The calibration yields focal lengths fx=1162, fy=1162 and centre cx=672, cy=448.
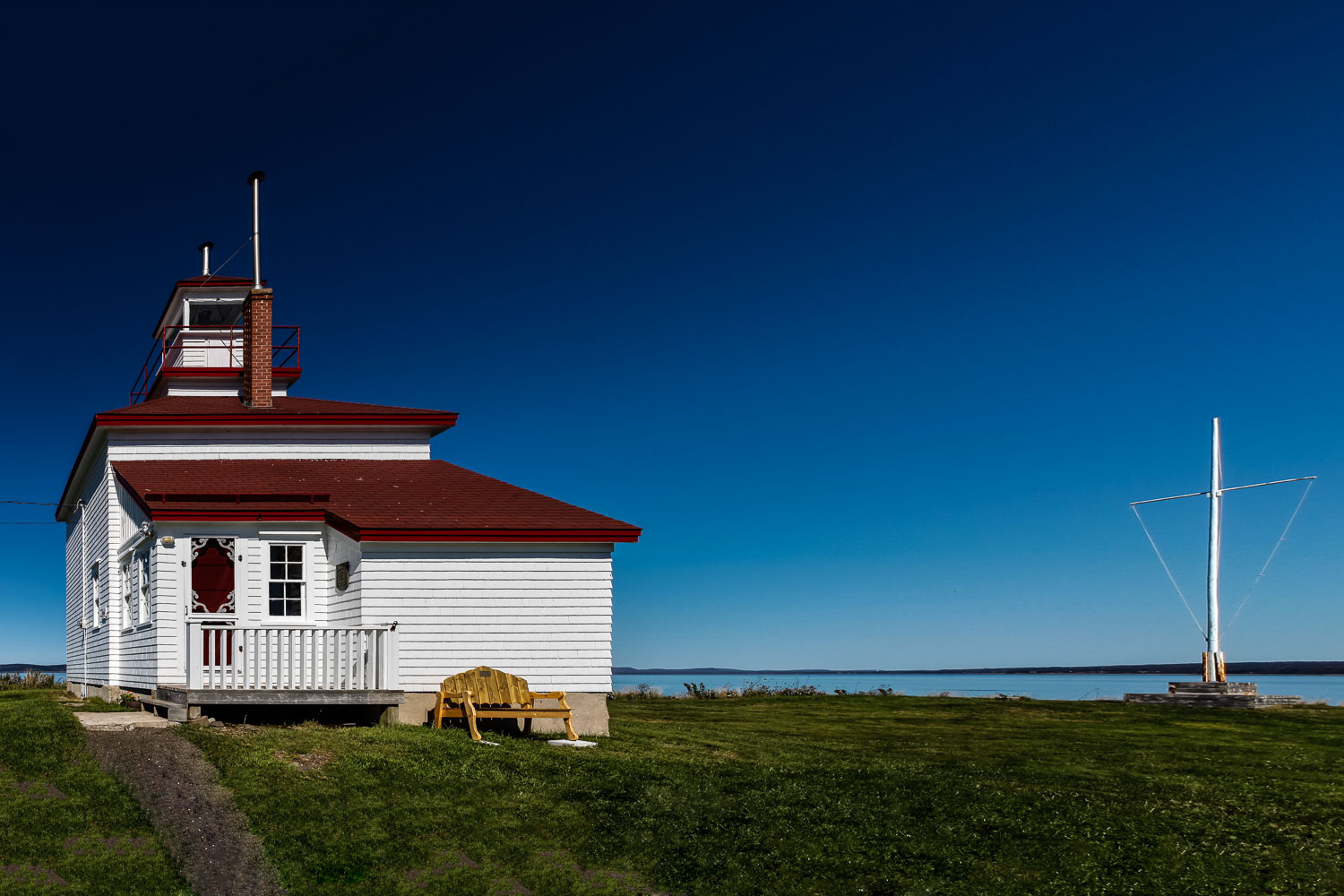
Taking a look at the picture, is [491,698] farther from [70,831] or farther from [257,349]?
[257,349]

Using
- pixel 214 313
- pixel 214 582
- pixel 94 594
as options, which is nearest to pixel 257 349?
pixel 214 313

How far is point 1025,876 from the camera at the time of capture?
9.29 metres

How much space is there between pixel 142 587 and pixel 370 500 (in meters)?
4.14

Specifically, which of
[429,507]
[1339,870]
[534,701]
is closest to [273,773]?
[534,701]

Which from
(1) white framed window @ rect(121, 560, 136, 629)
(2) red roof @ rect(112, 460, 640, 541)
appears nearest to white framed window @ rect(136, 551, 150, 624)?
(1) white framed window @ rect(121, 560, 136, 629)

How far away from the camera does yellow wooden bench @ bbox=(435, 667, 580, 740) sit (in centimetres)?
1620

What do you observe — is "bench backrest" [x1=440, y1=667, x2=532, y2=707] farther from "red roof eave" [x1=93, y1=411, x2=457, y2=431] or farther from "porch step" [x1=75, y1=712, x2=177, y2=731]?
"red roof eave" [x1=93, y1=411, x2=457, y2=431]

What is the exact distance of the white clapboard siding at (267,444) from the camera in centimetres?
2252

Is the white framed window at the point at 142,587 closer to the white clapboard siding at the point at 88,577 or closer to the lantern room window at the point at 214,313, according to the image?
the white clapboard siding at the point at 88,577

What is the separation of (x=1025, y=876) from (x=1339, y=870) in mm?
2901

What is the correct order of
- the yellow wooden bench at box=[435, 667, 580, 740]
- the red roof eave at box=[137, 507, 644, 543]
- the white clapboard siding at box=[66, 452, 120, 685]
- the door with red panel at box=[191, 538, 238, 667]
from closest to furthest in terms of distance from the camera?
the yellow wooden bench at box=[435, 667, 580, 740] → the red roof eave at box=[137, 507, 644, 543] → the door with red panel at box=[191, 538, 238, 667] → the white clapboard siding at box=[66, 452, 120, 685]

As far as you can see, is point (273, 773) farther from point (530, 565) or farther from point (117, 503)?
point (117, 503)

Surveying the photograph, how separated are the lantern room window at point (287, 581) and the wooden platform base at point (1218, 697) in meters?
21.2

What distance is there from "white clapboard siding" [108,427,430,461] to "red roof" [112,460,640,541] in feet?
1.19
